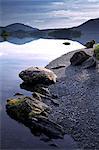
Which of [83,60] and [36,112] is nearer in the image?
[36,112]

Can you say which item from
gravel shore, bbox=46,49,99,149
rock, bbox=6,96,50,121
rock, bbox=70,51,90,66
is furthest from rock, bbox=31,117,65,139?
rock, bbox=70,51,90,66

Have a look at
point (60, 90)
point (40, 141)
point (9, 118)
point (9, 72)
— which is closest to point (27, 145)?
point (40, 141)

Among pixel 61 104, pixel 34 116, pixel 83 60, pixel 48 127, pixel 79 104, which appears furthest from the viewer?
pixel 83 60

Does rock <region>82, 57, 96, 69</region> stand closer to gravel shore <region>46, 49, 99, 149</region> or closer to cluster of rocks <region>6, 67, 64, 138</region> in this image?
gravel shore <region>46, 49, 99, 149</region>

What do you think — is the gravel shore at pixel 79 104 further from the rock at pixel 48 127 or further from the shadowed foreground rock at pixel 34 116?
the shadowed foreground rock at pixel 34 116

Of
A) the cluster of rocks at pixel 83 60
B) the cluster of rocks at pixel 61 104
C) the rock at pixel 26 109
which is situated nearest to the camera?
the cluster of rocks at pixel 61 104

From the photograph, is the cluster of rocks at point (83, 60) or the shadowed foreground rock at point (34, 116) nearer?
the shadowed foreground rock at point (34, 116)

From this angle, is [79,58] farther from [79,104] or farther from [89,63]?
[79,104]

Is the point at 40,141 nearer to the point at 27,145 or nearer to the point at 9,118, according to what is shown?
the point at 27,145

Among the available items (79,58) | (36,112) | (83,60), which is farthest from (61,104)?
(79,58)

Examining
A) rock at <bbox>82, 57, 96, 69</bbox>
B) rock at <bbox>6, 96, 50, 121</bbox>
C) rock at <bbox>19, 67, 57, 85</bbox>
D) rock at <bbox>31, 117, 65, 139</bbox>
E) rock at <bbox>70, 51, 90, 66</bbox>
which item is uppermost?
rock at <bbox>70, 51, 90, 66</bbox>

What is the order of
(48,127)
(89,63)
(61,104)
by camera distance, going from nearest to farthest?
(48,127) → (61,104) → (89,63)

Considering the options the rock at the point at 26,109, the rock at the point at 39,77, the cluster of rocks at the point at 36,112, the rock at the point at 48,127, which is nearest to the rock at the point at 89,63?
the rock at the point at 39,77

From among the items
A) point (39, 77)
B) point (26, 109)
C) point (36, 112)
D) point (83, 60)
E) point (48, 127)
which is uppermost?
point (83, 60)
